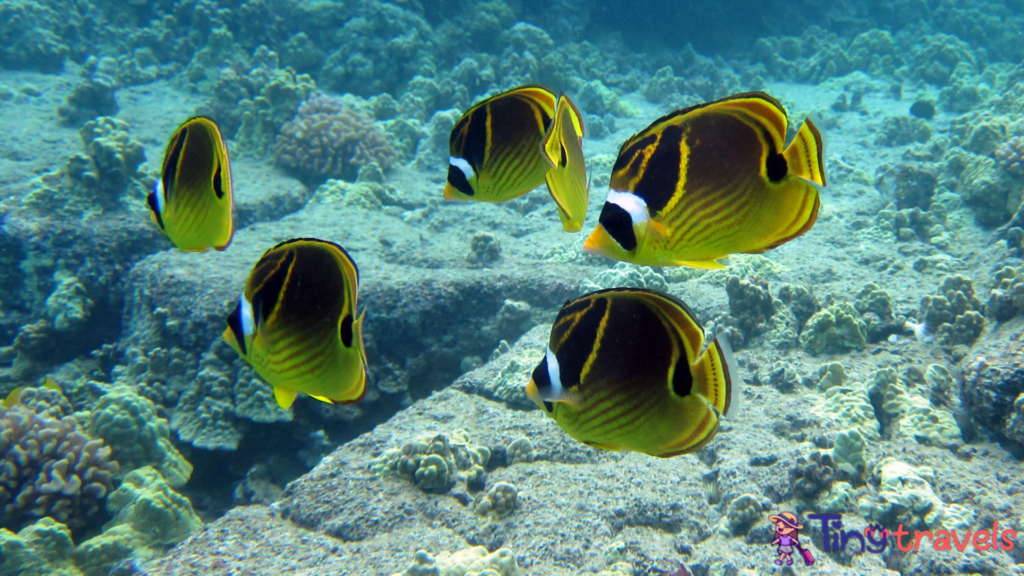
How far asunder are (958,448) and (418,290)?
525cm

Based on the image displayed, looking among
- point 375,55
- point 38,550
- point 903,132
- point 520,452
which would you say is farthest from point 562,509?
point 903,132

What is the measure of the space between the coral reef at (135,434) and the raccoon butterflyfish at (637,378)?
5.27 meters

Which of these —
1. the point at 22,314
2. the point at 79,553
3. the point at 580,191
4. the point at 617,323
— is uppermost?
the point at 580,191

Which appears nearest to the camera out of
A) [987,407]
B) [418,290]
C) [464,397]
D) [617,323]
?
[617,323]

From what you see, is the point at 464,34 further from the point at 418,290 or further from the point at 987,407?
the point at 987,407

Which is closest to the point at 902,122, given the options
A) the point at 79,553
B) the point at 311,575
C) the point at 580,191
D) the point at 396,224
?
the point at 396,224

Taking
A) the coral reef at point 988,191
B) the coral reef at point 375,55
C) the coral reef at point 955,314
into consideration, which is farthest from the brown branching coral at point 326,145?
the coral reef at point 988,191

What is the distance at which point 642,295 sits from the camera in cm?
133

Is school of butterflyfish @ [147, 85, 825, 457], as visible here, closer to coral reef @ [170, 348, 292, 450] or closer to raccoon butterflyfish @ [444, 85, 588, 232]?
raccoon butterflyfish @ [444, 85, 588, 232]

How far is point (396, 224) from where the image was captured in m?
8.35

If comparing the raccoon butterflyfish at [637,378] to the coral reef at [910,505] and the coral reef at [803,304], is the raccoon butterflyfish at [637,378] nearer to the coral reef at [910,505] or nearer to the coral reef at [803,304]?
the coral reef at [910,505]

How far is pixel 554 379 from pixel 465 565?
2.19 meters

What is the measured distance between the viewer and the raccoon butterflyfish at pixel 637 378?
126cm

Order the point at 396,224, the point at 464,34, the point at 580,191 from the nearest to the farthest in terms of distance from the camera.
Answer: the point at 580,191
the point at 396,224
the point at 464,34
